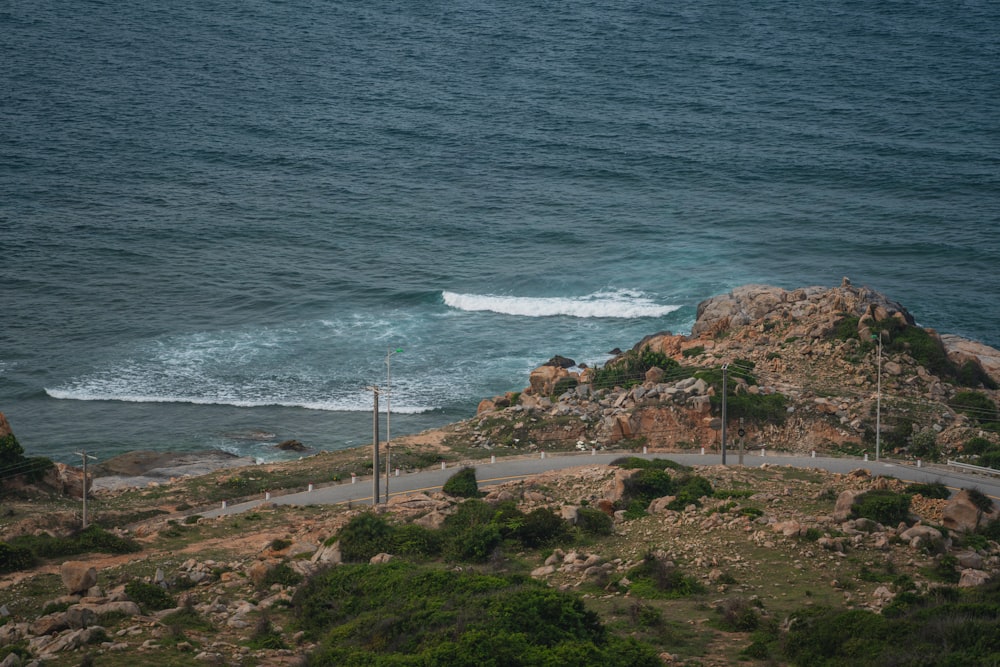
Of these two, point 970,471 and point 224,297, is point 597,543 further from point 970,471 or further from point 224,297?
point 224,297

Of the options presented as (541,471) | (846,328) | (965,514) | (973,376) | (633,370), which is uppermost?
(846,328)

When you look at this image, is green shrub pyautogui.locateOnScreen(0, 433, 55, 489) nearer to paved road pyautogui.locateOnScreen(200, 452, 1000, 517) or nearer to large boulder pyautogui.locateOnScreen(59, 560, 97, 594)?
paved road pyautogui.locateOnScreen(200, 452, 1000, 517)

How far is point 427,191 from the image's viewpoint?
11825cm

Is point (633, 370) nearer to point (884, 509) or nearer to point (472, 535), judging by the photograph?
point (884, 509)

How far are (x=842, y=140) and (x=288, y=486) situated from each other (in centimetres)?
8997

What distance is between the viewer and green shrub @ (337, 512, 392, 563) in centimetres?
3788

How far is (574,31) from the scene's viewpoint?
157m

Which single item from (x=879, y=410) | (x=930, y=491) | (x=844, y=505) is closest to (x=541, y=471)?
(x=844, y=505)

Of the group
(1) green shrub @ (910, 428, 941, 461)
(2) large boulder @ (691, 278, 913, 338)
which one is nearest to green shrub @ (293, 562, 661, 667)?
(1) green shrub @ (910, 428, 941, 461)

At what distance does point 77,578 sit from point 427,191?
87.8 meters

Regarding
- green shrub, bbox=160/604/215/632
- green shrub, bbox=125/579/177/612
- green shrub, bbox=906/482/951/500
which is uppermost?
green shrub, bbox=906/482/951/500

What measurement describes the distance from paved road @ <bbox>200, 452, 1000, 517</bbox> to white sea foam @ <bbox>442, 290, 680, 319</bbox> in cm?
3475

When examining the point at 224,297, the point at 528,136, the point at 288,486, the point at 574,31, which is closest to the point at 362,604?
the point at 288,486

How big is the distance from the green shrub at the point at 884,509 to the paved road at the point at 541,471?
11617 millimetres
